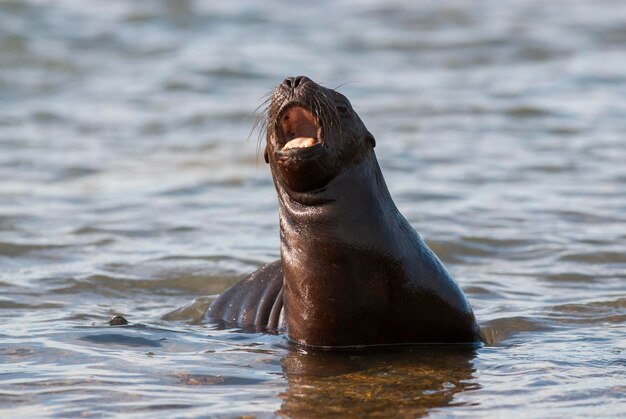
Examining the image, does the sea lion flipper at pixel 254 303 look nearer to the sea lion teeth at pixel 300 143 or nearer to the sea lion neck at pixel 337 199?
the sea lion neck at pixel 337 199

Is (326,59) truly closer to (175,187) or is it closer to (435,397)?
(175,187)

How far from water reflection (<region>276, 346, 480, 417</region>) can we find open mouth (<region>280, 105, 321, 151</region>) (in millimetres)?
1160

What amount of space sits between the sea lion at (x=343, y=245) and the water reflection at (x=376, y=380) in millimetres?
130

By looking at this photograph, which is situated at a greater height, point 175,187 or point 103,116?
point 103,116

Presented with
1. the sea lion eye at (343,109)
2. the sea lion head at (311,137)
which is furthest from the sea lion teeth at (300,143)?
the sea lion eye at (343,109)

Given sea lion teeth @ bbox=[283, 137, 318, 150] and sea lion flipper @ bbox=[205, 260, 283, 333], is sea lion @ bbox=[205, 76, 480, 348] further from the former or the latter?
sea lion flipper @ bbox=[205, 260, 283, 333]

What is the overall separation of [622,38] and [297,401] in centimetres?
1780

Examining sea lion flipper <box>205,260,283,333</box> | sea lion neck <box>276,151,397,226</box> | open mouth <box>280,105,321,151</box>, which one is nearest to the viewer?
sea lion neck <box>276,151,397,226</box>

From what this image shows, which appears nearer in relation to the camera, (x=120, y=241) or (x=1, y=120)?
(x=120, y=241)

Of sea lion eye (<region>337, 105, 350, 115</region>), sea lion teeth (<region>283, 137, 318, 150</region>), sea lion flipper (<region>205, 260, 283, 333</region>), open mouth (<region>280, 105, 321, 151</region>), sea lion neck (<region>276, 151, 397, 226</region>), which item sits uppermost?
sea lion eye (<region>337, 105, 350, 115</region>)

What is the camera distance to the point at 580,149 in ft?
48.9

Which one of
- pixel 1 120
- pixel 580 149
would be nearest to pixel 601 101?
pixel 580 149

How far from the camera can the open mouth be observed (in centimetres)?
723

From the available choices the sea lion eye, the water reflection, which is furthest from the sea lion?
the water reflection
